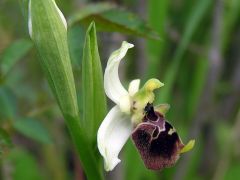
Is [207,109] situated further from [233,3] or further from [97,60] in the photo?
[97,60]

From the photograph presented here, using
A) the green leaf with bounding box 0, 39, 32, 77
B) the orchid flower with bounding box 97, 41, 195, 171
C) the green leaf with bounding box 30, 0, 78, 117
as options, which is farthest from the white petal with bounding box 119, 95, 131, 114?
the green leaf with bounding box 0, 39, 32, 77

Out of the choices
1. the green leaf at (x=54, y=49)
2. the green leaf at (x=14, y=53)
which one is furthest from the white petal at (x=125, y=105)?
the green leaf at (x=14, y=53)

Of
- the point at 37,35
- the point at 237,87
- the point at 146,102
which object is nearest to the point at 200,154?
the point at 237,87

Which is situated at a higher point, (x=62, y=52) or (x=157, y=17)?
(x=62, y=52)

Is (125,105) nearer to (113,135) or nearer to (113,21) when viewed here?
(113,135)

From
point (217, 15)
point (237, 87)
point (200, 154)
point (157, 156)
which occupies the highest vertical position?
point (157, 156)

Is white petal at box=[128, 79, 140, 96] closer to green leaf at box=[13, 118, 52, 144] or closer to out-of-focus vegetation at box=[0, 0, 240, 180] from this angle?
out-of-focus vegetation at box=[0, 0, 240, 180]
